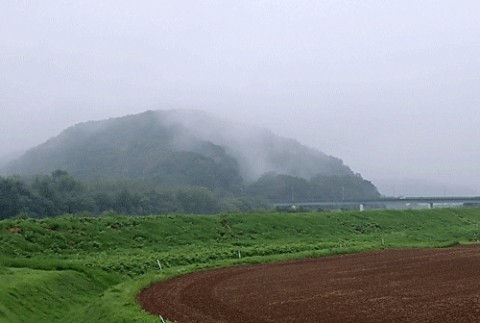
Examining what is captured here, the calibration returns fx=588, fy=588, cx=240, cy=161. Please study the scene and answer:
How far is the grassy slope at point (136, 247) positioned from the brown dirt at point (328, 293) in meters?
2.35

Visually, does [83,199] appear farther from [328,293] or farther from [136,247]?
[328,293]

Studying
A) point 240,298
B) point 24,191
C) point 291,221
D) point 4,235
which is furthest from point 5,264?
point 24,191

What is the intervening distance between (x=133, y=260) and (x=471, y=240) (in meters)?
42.4

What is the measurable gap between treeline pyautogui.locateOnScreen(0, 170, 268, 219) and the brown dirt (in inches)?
2092

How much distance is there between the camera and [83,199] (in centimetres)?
10406

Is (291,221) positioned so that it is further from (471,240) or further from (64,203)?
(64,203)

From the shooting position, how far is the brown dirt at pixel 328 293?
21078mm

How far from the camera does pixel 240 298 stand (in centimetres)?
2633

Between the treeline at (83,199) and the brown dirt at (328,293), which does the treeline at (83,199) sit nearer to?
the treeline at (83,199)

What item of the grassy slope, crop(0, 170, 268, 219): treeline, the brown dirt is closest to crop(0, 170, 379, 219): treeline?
crop(0, 170, 268, 219): treeline

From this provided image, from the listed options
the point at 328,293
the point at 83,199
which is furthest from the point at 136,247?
the point at 83,199

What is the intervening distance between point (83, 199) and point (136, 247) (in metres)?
60.6

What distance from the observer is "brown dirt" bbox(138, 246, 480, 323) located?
21078 millimetres

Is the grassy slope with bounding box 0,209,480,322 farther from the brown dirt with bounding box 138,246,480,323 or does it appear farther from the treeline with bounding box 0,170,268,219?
the treeline with bounding box 0,170,268,219
